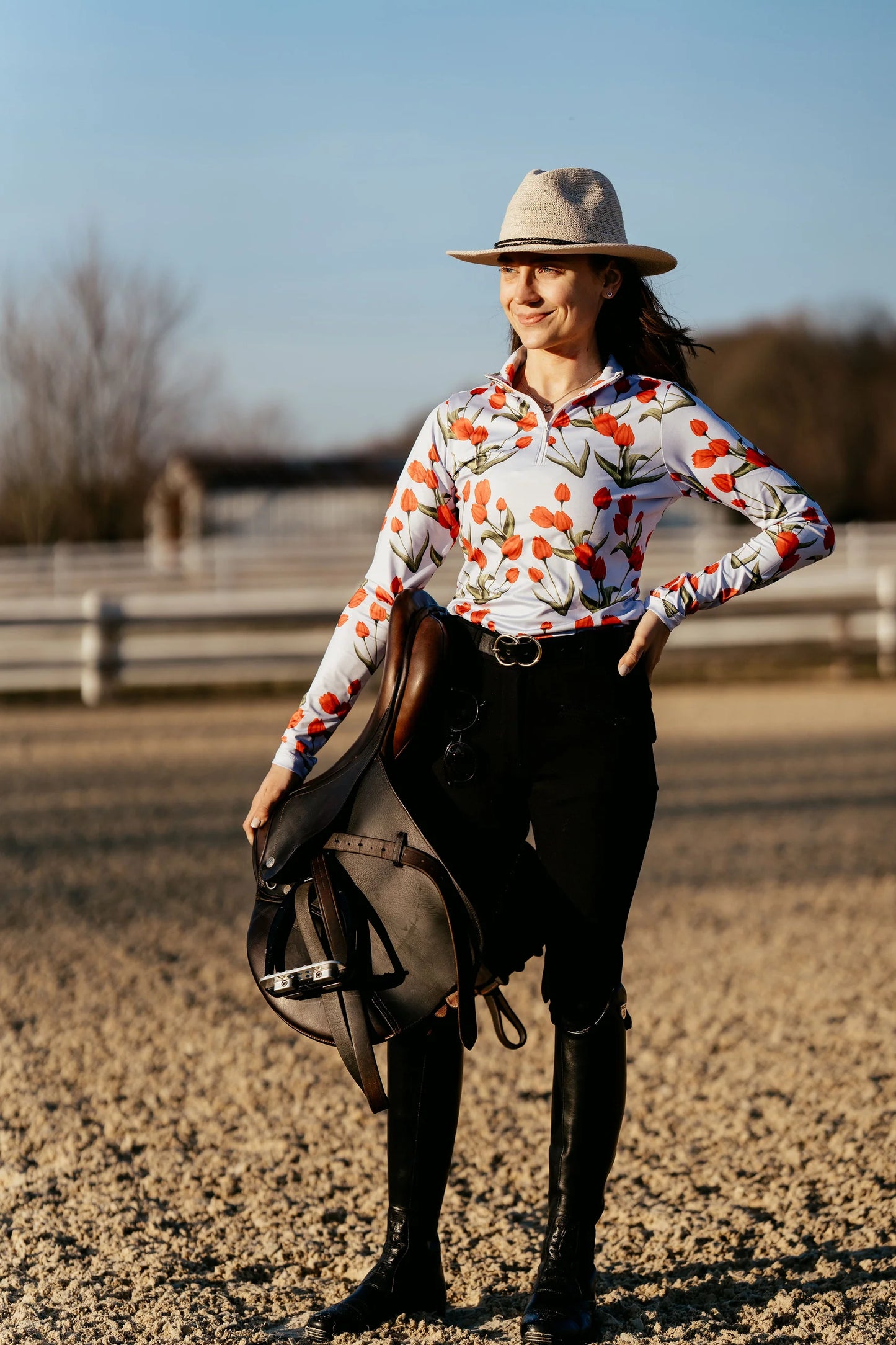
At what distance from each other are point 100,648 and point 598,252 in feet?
34.9

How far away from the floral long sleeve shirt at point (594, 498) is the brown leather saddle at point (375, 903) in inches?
5.9

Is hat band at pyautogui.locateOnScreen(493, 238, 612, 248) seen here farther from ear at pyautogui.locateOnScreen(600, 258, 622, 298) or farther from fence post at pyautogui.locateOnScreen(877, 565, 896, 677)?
fence post at pyautogui.locateOnScreen(877, 565, 896, 677)

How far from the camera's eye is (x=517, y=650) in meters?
2.26

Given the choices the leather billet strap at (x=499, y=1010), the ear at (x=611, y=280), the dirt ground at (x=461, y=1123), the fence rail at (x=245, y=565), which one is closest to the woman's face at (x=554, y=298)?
the ear at (x=611, y=280)

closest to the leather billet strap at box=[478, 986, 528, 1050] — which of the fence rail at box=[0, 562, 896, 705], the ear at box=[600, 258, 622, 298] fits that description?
the ear at box=[600, 258, 622, 298]

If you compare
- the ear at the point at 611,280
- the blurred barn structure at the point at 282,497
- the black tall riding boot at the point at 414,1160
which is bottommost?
the blurred barn structure at the point at 282,497

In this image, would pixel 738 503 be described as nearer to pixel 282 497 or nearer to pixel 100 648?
pixel 100 648

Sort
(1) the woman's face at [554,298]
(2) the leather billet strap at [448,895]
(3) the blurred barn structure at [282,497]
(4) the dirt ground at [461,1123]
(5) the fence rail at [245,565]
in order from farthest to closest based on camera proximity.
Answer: (3) the blurred barn structure at [282,497] → (5) the fence rail at [245,565] → (4) the dirt ground at [461,1123] → (1) the woman's face at [554,298] → (2) the leather billet strap at [448,895]

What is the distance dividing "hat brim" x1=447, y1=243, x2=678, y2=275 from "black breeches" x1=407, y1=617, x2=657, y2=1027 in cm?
58

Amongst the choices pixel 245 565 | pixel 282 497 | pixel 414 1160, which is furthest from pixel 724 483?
pixel 282 497

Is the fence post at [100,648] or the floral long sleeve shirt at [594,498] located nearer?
the floral long sleeve shirt at [594,498]

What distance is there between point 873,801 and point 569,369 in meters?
5.96

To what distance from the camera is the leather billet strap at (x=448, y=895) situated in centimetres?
219

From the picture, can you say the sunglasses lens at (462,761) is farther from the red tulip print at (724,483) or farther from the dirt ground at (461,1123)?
the dirt ground at (461,1123)
